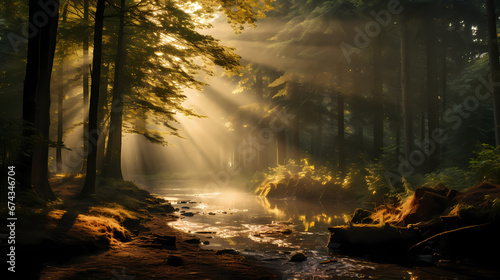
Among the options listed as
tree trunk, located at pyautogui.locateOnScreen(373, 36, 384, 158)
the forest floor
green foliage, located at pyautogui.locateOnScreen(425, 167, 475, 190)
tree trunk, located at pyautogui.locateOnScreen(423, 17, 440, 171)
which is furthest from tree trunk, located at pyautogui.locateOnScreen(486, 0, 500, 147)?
the forest floor

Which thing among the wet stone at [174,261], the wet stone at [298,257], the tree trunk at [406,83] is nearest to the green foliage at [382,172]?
the tree trunk at [406,83]

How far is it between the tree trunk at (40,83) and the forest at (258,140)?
4cm

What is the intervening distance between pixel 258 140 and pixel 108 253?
29.7m

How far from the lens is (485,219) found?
880cm

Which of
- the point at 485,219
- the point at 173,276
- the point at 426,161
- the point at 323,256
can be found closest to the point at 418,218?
the point at 485,219

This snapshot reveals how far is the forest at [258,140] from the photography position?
830 centimetres

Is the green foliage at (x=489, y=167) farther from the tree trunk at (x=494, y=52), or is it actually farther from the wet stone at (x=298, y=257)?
the wet stone at (x=298, y=257)

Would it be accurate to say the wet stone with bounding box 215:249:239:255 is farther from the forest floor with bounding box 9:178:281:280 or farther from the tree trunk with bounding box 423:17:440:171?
the tree trunk with bounding box 423:17:440:171

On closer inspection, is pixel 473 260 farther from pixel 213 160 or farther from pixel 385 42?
pixel 213 160

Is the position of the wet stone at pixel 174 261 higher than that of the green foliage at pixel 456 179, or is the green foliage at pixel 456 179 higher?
the green foliage at pixel 456 179

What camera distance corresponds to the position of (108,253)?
8.26 meters

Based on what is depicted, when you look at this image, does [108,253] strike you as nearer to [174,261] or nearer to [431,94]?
[174,261]

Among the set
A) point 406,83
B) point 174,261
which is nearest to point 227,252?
point 174,261

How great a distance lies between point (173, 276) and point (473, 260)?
6.26m
